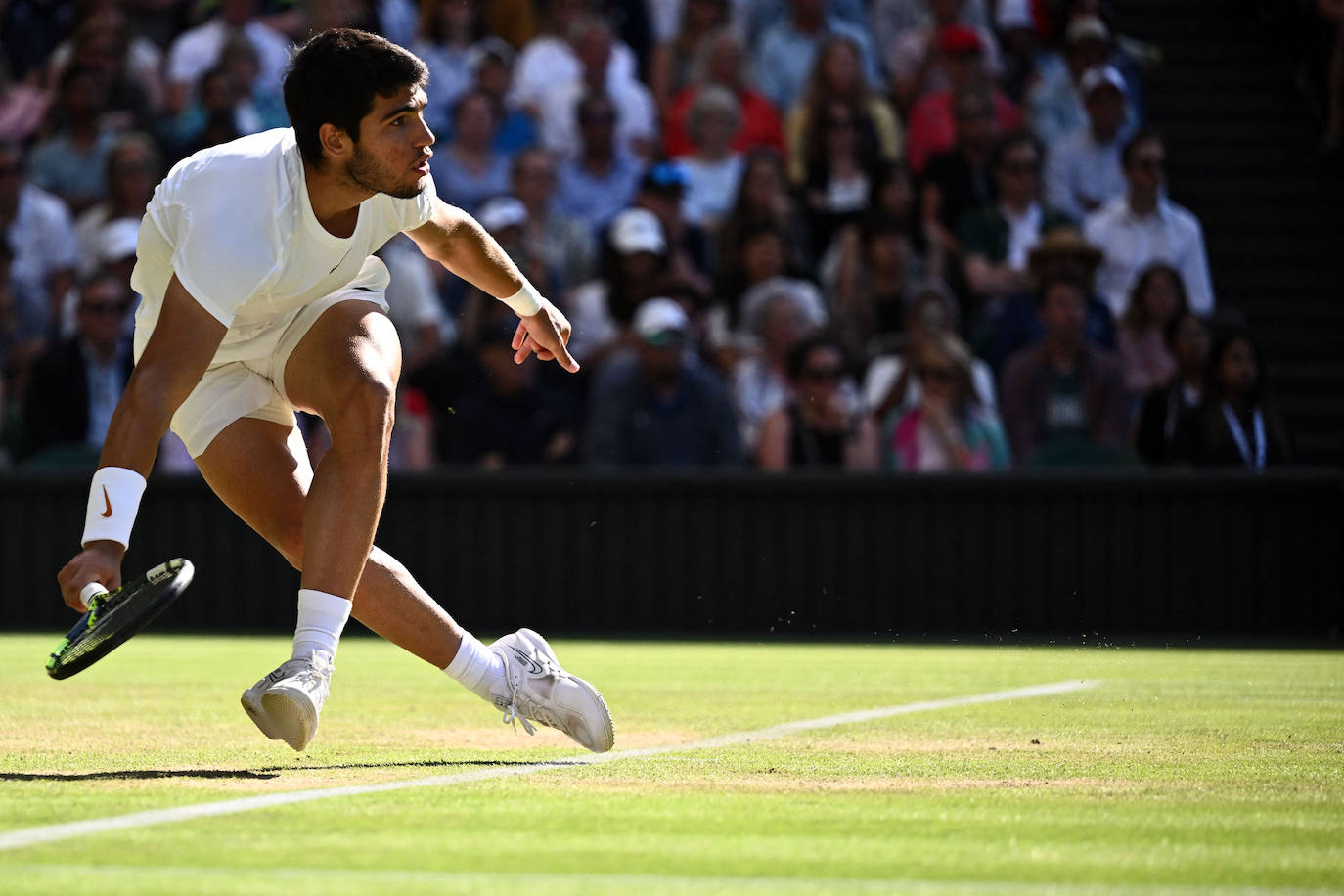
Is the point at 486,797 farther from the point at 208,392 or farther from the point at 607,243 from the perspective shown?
the point at 607,243

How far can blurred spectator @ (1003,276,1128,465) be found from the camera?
1168cm

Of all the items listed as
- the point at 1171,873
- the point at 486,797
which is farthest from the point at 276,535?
the point at 1171,873

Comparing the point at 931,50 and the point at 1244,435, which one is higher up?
the point at 931,50

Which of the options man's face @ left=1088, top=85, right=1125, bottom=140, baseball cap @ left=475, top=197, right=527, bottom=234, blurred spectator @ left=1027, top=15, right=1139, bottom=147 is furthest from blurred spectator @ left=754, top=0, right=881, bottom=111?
baseball cap @ left=475, top=197, right=527, bottom=234

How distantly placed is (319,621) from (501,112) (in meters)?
9.11

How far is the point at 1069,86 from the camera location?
45.7 feet

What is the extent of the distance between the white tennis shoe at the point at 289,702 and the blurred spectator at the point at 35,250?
8624 mm

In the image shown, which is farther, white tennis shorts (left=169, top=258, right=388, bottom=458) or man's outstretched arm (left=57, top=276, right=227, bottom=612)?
white tennis shorts (left=169, top=258, right=388, bottom=458)

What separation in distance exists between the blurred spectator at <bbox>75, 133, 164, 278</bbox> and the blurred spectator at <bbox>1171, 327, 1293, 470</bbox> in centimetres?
628

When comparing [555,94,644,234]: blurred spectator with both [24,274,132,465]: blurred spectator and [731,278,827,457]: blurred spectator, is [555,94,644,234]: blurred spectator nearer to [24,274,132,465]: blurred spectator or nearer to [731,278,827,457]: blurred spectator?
[731,278,827,457]: blurred spectator

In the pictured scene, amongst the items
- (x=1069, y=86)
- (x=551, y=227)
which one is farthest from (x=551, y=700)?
(x=1069, y=86)

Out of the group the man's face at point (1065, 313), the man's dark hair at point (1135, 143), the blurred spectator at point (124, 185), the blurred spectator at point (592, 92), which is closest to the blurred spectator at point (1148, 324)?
the man's face at point (1065, 313)

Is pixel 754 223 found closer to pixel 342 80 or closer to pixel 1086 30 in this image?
pixel 1086 30

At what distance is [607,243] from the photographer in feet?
40.9
